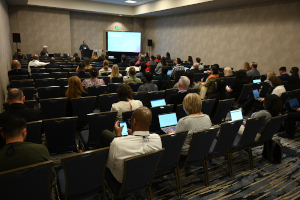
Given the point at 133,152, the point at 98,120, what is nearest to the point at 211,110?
the point at 98,120

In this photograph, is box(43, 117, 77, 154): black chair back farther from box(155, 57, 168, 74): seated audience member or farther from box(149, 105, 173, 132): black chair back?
box(155, 57, 168, 74): seated audience member

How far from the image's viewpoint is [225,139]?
314 cm

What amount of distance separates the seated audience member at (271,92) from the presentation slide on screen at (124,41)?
543 inches

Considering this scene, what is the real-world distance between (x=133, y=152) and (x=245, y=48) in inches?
461

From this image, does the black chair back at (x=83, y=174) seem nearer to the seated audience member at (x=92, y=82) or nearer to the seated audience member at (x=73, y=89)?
the seated audience member at (x=73, y=89)

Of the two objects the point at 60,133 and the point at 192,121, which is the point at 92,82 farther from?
the point at 192,121

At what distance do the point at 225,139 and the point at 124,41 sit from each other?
53.6 ft

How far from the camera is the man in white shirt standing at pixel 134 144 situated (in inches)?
83.8

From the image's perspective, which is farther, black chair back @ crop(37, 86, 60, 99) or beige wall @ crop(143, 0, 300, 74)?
beige wall @ crop(143, 0, 300, 74)

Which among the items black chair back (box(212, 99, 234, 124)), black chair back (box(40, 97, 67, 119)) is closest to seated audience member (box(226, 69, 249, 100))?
black chair back (box(212, 99, 234, 124))

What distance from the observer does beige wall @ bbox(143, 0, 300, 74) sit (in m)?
10.1

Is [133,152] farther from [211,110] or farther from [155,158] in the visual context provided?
[211,110]

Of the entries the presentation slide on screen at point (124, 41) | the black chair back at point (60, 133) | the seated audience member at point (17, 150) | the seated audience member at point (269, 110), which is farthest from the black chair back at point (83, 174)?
the presentation slide on screen at point (124, 41)

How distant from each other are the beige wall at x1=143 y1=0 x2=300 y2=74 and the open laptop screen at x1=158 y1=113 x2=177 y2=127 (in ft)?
Answer: 29.6
